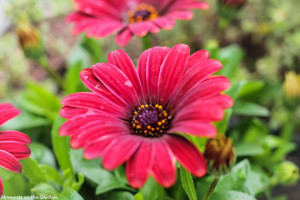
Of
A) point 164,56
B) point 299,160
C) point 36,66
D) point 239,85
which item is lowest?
point 299,160

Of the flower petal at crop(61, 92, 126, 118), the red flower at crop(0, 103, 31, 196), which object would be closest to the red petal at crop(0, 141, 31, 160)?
the red flower at crop(0, 103, 31, 196)

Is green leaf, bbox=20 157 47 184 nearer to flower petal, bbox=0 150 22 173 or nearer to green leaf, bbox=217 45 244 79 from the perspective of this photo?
flower petal, bbox=0 150 22 173

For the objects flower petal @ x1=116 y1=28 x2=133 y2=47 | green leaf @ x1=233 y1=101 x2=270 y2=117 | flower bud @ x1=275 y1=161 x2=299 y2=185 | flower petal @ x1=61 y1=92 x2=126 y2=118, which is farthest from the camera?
green leaf @ x1=233 y1=101 x2=270 y2=117

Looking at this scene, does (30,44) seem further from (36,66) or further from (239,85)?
(36,66)

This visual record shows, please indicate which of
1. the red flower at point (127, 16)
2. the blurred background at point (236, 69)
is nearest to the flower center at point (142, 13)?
the red flower at point (127, 16)

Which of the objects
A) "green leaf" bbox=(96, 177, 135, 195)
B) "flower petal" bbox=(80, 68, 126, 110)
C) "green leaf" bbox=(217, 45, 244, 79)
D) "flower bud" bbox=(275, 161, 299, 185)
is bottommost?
"flower bud" bbox=(275, 161, 299, 185)

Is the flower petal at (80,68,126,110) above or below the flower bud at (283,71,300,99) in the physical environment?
above

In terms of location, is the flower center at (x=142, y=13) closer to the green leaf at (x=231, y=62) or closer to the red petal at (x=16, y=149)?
the green leaf at (x=231, y=62)

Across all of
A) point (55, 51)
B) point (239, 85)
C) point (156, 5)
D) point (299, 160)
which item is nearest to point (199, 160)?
point (239, 85)
